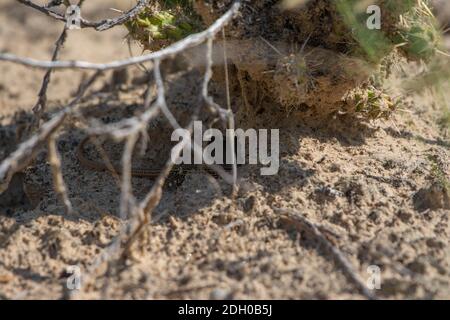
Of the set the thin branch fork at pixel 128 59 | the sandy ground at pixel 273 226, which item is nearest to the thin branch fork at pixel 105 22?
the thin branch fork at pixel 128 59

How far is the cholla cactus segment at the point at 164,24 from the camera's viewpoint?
2.61 meters

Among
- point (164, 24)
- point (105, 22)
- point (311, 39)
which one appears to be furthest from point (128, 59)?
point (311, 39)

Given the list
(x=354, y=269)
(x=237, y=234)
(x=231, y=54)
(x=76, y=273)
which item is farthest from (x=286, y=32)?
(x=76, y=273)

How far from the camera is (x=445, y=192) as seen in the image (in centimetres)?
235

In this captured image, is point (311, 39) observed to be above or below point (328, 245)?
above

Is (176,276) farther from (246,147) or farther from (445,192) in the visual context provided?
(445,192)

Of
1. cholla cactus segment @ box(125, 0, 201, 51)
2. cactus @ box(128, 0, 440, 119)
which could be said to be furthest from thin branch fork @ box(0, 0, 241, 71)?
cholla cactus segment @ box(125, 0, 201, 51)

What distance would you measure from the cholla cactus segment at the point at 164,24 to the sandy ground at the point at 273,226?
1.86 ft

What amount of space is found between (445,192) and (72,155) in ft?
6.14

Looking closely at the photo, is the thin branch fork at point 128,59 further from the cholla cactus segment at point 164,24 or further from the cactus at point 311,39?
the cholla cactus segment at point 164,24

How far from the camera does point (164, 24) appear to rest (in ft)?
8.61

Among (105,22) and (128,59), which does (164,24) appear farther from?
(128,59)

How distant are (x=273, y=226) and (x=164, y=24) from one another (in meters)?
1.04

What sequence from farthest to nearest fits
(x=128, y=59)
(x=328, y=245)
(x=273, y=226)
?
(x=273, y=226) < (x=328, y=245) < (x=128, y=59)
